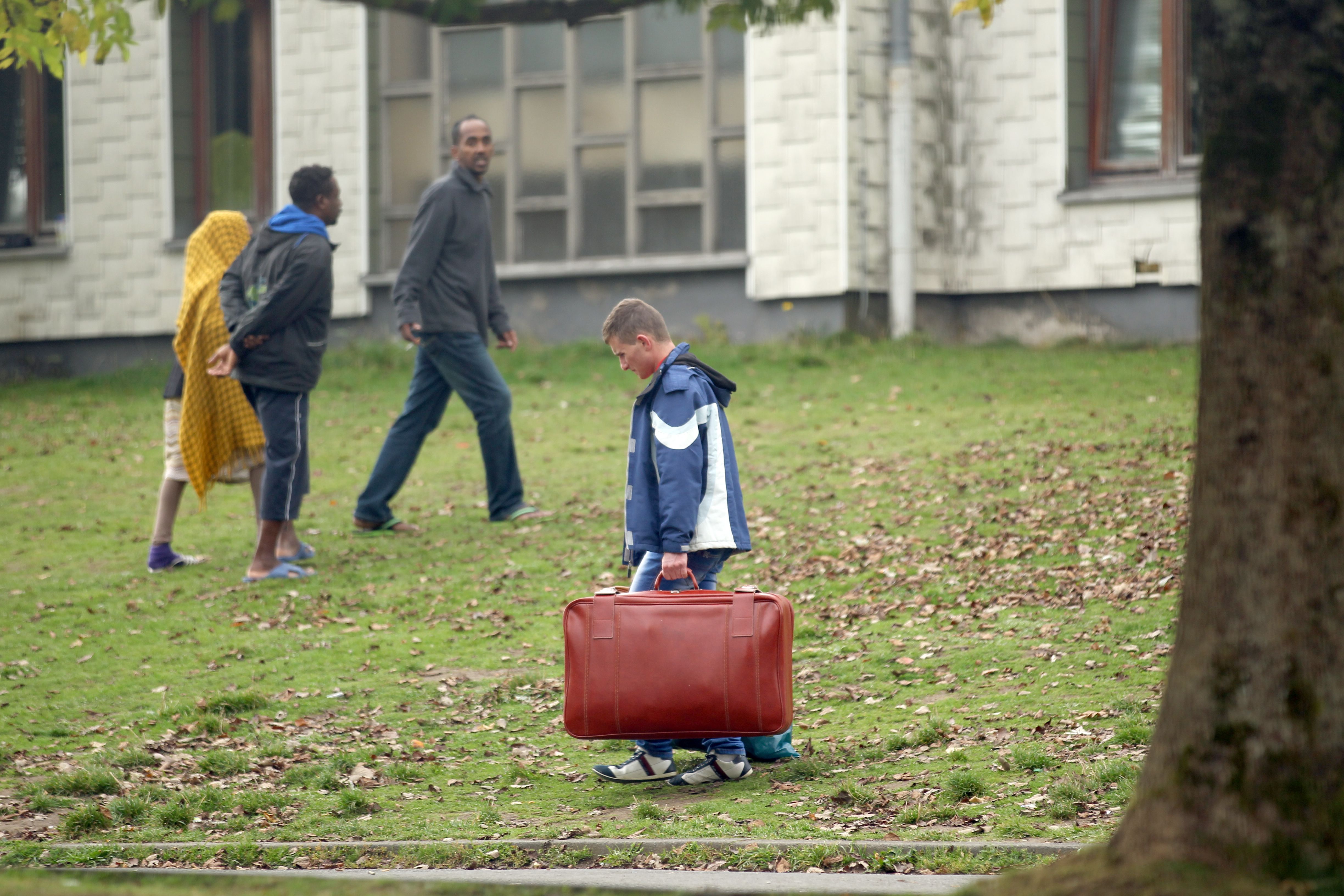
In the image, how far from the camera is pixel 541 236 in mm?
18953

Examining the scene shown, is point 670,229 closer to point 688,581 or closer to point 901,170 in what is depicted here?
point 901,170

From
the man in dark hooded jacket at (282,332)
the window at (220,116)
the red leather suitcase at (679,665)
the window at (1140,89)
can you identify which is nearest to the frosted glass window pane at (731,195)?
the window at (1140,89)

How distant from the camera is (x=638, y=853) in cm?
493

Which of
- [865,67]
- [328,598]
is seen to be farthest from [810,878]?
[865,67]

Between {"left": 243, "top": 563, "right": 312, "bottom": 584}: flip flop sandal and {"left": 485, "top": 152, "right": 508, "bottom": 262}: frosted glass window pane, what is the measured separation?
31.5ft

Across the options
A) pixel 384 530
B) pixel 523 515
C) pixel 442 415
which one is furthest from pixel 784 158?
pixel 384 530

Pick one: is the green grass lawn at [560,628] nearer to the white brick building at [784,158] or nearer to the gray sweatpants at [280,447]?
the gray sweatpants at [280,447]

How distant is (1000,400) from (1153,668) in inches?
290

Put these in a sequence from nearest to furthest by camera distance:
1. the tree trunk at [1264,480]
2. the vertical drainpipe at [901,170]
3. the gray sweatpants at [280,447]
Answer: the tree trunk at [1264,480] < the gray sweatpants at [280,447] < the vertical drainpipe at [901,170]

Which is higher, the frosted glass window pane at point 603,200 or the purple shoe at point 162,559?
the frosted glass window pane at point 603,200

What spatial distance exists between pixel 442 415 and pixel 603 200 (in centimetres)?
789

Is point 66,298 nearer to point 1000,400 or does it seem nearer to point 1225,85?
point 1000,400

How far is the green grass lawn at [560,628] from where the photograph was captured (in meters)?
5.80

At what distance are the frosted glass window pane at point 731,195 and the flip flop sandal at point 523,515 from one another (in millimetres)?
7322
